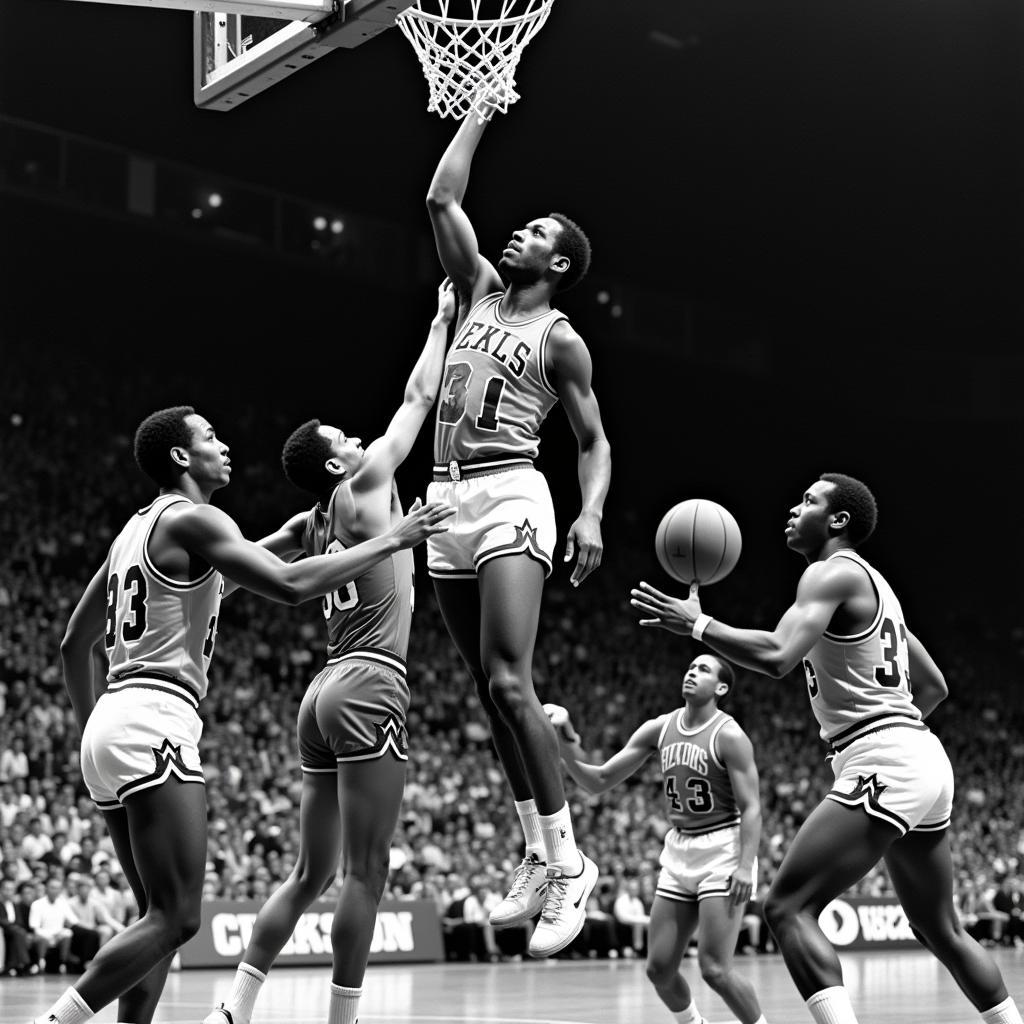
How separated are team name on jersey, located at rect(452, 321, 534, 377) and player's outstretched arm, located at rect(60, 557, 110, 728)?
6.23ft

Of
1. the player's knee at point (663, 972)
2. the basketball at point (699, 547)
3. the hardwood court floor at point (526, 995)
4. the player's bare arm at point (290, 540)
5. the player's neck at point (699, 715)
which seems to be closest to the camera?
the basketball at point (699, 547)

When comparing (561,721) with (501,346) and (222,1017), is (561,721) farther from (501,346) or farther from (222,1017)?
(501,346)

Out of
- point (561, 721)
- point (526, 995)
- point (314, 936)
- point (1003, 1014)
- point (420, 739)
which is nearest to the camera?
point (1003, 1014)

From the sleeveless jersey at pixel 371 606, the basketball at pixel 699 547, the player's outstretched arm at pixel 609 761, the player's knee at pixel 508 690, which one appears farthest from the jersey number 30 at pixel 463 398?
the player's outstretched arm at pixel 609 761

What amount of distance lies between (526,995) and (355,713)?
7.65m

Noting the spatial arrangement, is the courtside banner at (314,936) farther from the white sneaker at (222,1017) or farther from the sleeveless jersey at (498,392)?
the sleeveless jersey at (498,392)

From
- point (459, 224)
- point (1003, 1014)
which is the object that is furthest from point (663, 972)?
point (459, 224)

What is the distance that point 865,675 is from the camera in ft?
23.8

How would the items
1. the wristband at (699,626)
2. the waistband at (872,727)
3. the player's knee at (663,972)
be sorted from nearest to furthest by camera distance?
the wristband at (699,626) < the waistband at (872,727) < the player's knee at (663,972)

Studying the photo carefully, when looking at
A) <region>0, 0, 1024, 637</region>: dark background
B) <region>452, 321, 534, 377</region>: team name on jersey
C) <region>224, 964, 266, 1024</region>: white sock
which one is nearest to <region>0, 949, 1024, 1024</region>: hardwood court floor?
<region>224, 964, 266, 1024</region>: white sock

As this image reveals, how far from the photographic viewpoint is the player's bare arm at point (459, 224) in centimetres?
668

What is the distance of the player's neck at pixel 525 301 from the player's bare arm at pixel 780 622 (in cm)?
126

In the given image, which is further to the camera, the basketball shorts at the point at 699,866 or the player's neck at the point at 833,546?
the basketball shorts at the point at 699,866

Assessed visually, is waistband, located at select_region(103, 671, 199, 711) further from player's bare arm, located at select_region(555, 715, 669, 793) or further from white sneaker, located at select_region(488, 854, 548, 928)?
player's bare arm, located at select_region(555, 715, 669, 793)
